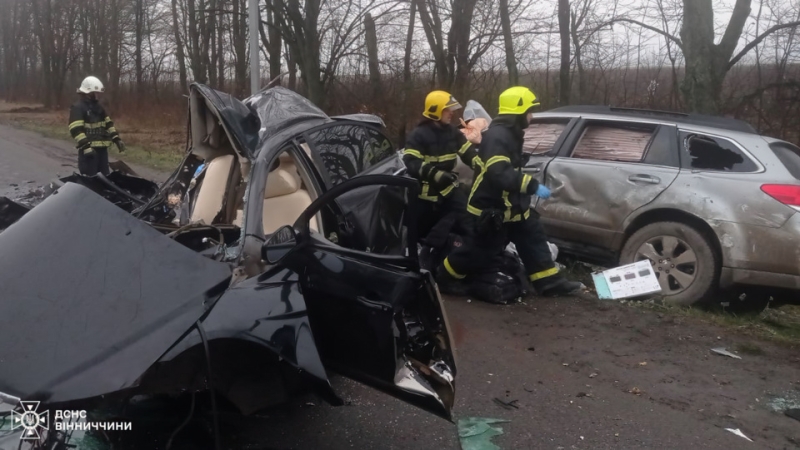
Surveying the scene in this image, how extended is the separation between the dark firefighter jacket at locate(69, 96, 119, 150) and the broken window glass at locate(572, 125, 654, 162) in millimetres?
6622

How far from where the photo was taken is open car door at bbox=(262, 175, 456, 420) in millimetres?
2957

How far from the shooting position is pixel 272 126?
443 centimetres

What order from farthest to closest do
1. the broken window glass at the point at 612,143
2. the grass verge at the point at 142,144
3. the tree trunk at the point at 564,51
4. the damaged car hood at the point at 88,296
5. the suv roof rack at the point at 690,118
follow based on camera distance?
the grass verge at the point at 142,144 → the tree trunk at the point at 564,51 → the broken window glass at the point at 612,143 → the suv roof rack at the point at 690,118 → the damaged car hood at the point at 88,296

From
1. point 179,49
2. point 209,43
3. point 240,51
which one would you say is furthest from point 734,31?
point 179,49

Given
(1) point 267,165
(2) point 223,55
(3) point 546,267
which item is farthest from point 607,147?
(2) point 223,55

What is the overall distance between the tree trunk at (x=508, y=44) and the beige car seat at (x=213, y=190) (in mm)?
10096

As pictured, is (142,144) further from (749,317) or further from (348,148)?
(749,317)

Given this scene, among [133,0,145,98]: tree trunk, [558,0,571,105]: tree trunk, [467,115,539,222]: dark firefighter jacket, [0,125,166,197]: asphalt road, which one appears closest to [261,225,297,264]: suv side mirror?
[467,115,539,222]: dark firefighter jacket

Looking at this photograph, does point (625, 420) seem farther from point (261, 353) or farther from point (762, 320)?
point (762, 320)

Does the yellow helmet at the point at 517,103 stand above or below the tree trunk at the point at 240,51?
below

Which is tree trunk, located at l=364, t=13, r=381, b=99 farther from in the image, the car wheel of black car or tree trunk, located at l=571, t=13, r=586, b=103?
the car wheel of black car

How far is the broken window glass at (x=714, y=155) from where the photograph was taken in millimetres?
5594

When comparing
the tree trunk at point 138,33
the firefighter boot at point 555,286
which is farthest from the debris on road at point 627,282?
the tree trunk at point 138,33

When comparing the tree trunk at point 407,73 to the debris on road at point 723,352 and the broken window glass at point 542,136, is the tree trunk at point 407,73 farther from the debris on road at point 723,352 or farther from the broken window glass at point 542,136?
the debris on road at point 723,352
